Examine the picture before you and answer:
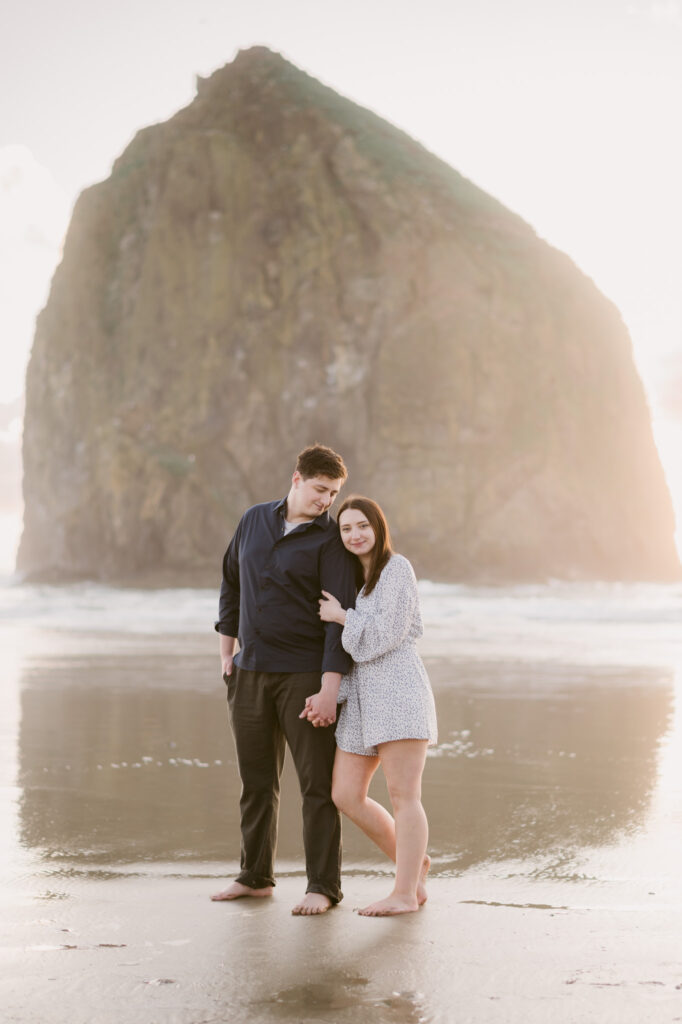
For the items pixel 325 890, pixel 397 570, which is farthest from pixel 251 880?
pixel 397 570

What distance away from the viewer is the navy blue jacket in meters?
3.67

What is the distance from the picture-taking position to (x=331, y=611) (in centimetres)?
359

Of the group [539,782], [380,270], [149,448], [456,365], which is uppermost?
[380,270]

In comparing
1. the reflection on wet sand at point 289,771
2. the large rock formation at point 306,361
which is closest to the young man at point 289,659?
the reflection on wet sand at point 289,771

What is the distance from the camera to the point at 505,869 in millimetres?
4027

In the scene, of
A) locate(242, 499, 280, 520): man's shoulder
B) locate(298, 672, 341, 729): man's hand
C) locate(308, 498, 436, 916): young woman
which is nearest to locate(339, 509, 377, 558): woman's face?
locate(308, 498, 436, 916): young woman

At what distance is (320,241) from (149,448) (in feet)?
45.5

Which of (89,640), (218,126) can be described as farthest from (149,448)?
(89,640)

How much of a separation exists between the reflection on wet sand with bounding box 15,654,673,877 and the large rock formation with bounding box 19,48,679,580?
39975 mm

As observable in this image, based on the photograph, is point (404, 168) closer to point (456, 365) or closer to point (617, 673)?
point (456, 365)

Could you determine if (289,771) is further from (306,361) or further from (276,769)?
(306,361)

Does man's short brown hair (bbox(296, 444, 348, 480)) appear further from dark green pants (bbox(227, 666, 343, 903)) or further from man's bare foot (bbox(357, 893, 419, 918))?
man's bare foot (bbox(357, 893, 419, 918))

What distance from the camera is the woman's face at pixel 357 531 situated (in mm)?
3639

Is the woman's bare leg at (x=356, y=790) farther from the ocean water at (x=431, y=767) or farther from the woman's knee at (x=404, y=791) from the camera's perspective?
the ocean water at (x=431, y=767)
